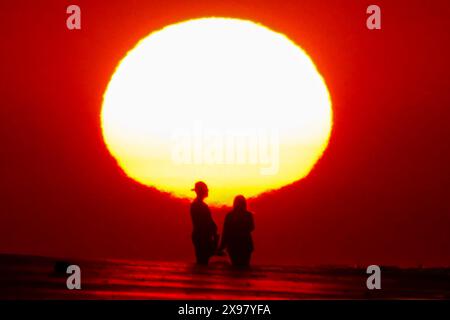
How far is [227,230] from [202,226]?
0.38 meters

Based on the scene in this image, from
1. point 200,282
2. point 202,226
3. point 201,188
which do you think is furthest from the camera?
point 202,226

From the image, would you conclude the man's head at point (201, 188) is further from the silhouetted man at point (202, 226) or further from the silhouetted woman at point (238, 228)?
the silhouetted woman at point (238, 228)

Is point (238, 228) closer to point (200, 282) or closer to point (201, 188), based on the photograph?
point (201, 188)

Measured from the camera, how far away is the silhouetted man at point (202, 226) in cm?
1631

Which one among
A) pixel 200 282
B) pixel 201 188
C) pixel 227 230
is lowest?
pixel 200 282

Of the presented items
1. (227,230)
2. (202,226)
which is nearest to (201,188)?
(202,226)

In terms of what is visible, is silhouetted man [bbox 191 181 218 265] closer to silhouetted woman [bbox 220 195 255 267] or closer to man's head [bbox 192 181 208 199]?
man's head [bbox 192 181 208 199]

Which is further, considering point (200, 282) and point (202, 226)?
point (202, 226)

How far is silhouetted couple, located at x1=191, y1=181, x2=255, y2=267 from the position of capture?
16406 millimetres

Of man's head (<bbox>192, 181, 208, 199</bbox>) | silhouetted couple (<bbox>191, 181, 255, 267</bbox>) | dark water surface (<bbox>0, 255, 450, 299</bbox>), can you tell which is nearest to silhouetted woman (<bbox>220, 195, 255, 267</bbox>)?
silhouetted couple (<bbox>191, 181, 255, 267</bbox>)

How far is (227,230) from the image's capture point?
Result: 54.4ft

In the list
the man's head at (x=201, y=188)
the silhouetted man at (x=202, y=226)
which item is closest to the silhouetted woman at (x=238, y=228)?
the silhouetted man at (x=202, y=226)

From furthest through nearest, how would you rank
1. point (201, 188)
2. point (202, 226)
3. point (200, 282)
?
1. point (202, 226)
2. point (201, 188)
3. point (200, 282)
